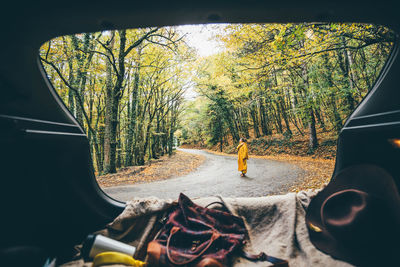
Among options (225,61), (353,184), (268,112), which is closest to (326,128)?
(268,112)

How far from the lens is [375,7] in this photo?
1187 mm

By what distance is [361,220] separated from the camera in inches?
52.2

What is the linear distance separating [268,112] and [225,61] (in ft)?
34.2

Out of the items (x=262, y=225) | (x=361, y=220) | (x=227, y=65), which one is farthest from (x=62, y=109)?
(x=227, y=65)

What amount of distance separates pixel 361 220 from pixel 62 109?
3.23 meters

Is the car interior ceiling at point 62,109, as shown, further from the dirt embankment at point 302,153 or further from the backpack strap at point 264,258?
the dirt embankment at point 302,153

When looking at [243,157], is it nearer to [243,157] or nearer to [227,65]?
[243,157]

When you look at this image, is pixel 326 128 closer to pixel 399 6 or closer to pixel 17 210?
pixel 399 6

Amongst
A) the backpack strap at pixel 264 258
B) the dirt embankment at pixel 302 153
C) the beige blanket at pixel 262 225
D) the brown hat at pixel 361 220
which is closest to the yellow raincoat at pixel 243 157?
the dirt embankment at pixel 302 153

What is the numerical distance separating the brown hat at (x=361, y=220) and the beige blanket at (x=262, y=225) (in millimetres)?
130

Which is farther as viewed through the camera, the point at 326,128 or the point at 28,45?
the point at 326,128

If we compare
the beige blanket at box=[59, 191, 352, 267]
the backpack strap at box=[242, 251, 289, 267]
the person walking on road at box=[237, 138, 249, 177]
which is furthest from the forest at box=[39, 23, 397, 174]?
the person walking on road at box=[237, 138, 249, 177]

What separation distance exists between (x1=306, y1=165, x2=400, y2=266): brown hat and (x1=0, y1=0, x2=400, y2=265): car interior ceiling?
0.22 metres

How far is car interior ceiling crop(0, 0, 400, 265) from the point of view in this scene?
1.13m
